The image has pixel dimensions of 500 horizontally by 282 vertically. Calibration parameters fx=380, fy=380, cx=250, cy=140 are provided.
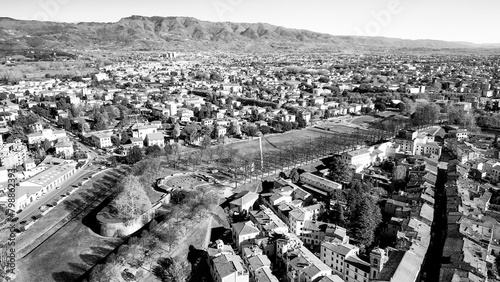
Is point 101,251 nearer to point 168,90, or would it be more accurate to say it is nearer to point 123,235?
point 123,235

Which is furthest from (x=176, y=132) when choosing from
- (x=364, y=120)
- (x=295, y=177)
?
(x=364, y=120)

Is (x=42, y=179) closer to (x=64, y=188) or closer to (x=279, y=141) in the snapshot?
(x=64, y=188)

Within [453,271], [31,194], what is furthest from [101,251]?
[453,271]

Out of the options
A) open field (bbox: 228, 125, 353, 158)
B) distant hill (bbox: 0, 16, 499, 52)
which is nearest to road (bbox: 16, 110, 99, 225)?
open field (bbox: 228, 125, 353, 158)

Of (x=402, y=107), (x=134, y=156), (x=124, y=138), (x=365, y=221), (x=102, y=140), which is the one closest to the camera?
(x=365, y=221)

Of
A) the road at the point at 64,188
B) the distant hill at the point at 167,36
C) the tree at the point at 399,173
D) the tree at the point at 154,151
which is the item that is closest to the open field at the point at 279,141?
the tree at the point at 154,151

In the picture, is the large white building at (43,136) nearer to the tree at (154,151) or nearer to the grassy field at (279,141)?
the tree at (154,151)

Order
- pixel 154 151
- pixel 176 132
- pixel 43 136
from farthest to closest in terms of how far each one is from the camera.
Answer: pixel 176 132 < pixel 43 136 < pixel 154 151
